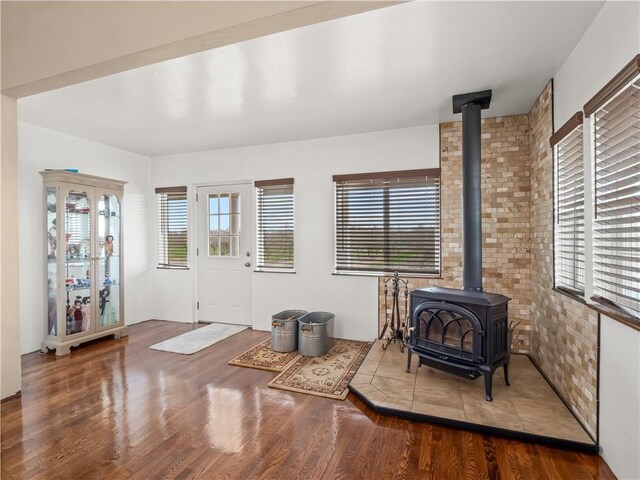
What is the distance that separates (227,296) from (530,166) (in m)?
4.22

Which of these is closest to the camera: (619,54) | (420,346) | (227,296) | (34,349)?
(619,54)

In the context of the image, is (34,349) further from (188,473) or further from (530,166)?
(530,166)

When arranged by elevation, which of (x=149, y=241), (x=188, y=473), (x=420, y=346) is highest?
(x=149, y=241)

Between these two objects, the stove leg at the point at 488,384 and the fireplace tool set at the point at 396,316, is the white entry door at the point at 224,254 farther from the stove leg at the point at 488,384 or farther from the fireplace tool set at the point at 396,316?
the stove leg at the point at 488,384

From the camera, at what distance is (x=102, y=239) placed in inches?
174

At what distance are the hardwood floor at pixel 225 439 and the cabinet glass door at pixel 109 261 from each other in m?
1.26

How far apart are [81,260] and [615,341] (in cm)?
505

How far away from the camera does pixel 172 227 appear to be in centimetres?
538

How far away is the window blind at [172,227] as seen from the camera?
5.31m

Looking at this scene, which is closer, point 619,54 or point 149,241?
point 619,54

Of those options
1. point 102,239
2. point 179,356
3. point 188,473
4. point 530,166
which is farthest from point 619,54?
point 102,239

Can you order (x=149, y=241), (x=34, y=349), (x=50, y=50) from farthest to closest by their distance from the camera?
(x=149, y=241)
(x=34, y=349)
(x=50, y=50)

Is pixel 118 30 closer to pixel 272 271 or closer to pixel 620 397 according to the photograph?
pixel 272 271

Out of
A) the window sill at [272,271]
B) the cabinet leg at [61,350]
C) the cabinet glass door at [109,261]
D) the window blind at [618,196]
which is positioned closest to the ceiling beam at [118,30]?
the window blind at [618,196]
